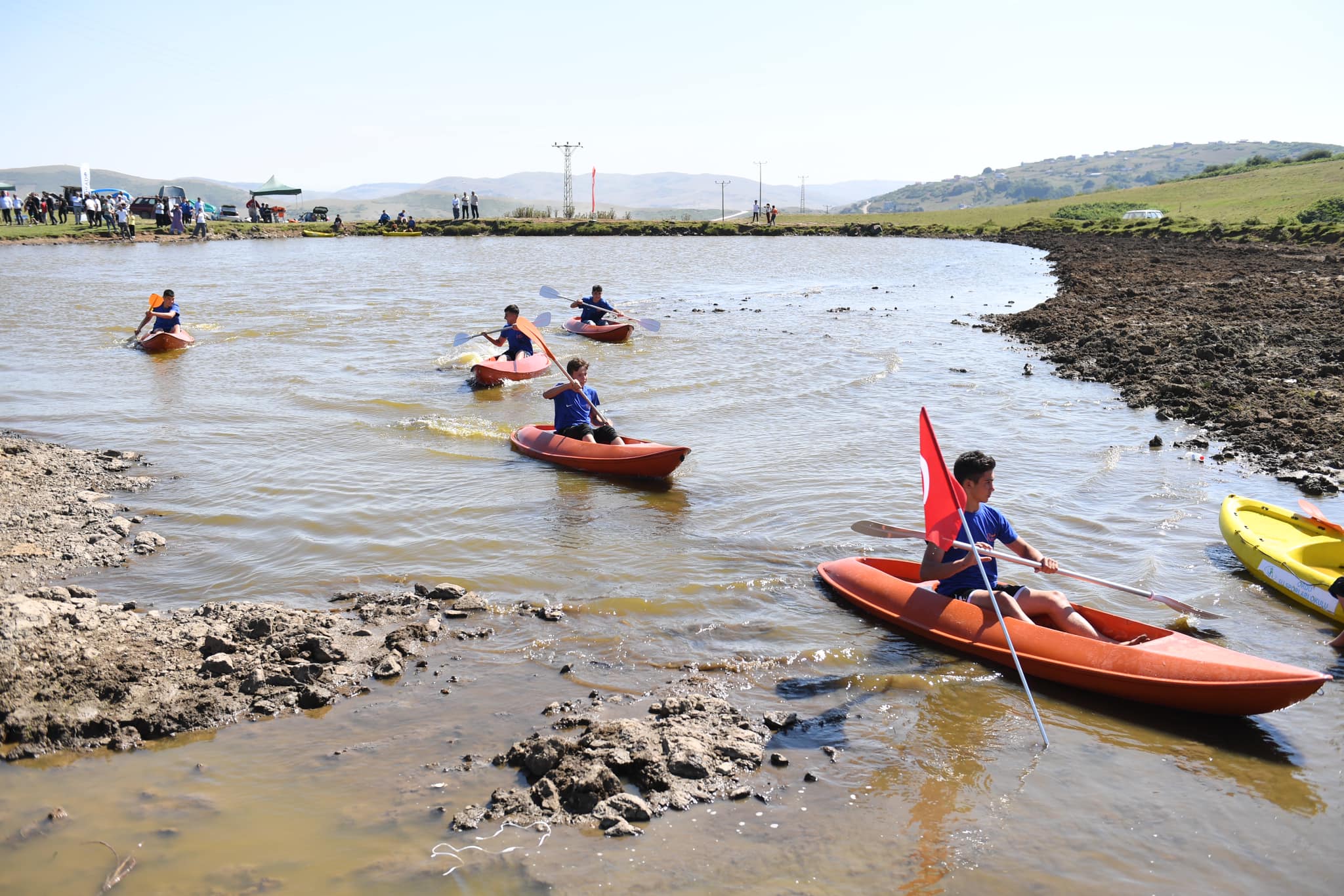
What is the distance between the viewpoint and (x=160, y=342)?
19594 millimetres

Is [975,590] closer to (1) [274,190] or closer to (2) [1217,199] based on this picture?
(2) [1217,199]

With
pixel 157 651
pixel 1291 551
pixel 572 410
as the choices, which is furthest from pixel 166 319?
pixel 1291 551

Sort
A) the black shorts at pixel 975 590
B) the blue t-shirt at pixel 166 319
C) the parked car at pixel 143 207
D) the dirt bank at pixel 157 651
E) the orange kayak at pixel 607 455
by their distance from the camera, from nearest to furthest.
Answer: the dirt bank at pixel 157 651
the black shorts at pixel 975 590
the orange kayak at pixel 607 455
the blue t-shirt at pixel 166 319
the parked car at pixel 143 207

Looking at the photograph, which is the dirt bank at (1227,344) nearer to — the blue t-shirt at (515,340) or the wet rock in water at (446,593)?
the wet rock in water at (446,593)

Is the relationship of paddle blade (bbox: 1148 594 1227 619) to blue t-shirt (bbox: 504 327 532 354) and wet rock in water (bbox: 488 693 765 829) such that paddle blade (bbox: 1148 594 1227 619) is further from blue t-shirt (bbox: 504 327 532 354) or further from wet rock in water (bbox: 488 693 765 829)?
blue t-shirt (bbox: 504 327 532 354)

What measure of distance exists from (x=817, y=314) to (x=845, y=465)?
1618 centimetres

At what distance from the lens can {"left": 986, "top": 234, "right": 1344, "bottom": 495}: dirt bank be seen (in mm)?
12422

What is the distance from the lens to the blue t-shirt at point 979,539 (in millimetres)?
7066

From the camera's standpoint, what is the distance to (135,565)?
808cm

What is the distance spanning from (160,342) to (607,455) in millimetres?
12899

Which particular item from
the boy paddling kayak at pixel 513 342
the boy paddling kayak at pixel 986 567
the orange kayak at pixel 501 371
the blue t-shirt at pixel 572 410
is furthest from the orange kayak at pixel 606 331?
the boy paddling kayak at pixel 986 567

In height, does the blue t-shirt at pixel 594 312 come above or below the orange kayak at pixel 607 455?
above

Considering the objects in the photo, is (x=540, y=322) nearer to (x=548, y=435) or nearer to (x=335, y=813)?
(x=548, y=435)

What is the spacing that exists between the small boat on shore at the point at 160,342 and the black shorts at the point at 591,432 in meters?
11.9
